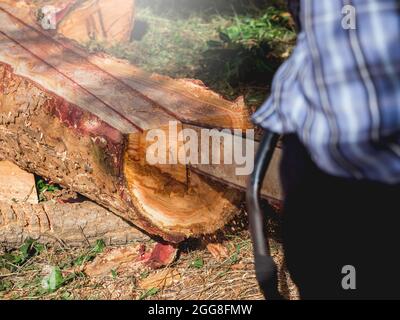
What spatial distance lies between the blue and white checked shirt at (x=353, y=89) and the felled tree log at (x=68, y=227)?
1.78 meters

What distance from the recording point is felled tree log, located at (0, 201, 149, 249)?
2.80 meters

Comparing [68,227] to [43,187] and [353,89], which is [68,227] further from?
[353,89]

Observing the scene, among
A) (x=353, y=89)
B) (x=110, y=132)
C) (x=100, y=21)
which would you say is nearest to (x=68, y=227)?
(x=110, y=132)

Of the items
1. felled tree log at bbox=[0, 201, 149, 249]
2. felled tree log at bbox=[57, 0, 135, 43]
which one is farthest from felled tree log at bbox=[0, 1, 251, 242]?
felled tree log at bbox=[57, 0, 135, 43]

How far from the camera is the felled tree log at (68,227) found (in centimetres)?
280

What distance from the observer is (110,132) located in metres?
2.30

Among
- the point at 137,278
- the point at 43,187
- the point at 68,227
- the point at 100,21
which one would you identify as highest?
the point at 100,21

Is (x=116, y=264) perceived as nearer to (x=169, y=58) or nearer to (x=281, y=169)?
(x=281, y=169)

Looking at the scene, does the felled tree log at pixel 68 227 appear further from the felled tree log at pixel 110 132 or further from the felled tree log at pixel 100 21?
the felled tree log at pixel 100 21

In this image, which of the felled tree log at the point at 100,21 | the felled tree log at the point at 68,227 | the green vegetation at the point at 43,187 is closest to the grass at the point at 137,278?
the felled tree log at the point at 68,227

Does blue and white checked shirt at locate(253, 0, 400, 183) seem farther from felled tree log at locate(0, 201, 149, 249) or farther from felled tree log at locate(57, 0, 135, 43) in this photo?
felled tree log at locate(57, 0, 135, 43)

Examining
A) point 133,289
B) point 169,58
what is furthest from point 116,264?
point 169,58

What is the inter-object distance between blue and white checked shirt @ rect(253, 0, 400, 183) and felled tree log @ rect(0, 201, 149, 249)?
1.78 m

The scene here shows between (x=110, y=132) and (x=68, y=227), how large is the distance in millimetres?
753
